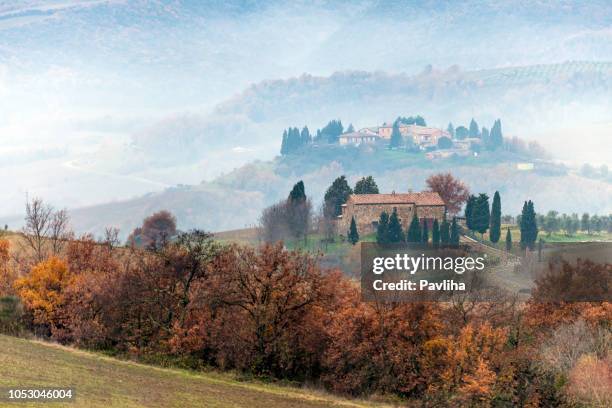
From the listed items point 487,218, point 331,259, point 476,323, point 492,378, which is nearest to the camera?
point 492,378

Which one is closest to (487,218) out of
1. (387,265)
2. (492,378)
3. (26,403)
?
(387,265)

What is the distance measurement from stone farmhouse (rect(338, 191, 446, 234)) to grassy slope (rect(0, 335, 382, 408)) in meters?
96.0

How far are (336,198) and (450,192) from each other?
1676 cm

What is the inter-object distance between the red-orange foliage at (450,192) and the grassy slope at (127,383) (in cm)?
10384

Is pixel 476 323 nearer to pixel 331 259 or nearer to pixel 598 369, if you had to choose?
pixel 598 369

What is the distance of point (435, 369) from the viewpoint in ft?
144

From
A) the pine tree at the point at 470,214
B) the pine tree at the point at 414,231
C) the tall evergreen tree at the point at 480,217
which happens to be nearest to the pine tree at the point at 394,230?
the pine tree at the point at 414,231

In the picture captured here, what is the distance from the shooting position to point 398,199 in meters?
140

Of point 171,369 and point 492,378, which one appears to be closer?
point 492,378

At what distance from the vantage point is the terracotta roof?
457 feet

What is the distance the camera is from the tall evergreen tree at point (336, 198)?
5689 inches

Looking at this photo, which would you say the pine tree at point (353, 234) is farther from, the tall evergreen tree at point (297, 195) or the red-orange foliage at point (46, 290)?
the red-orange foliage at point (46, 290)

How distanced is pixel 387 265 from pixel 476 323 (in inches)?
223

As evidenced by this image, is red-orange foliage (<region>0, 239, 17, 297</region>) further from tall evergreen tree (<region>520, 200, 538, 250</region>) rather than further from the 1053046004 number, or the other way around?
tall evergreen tree (<region>520, 200, 538, 250</region>)
